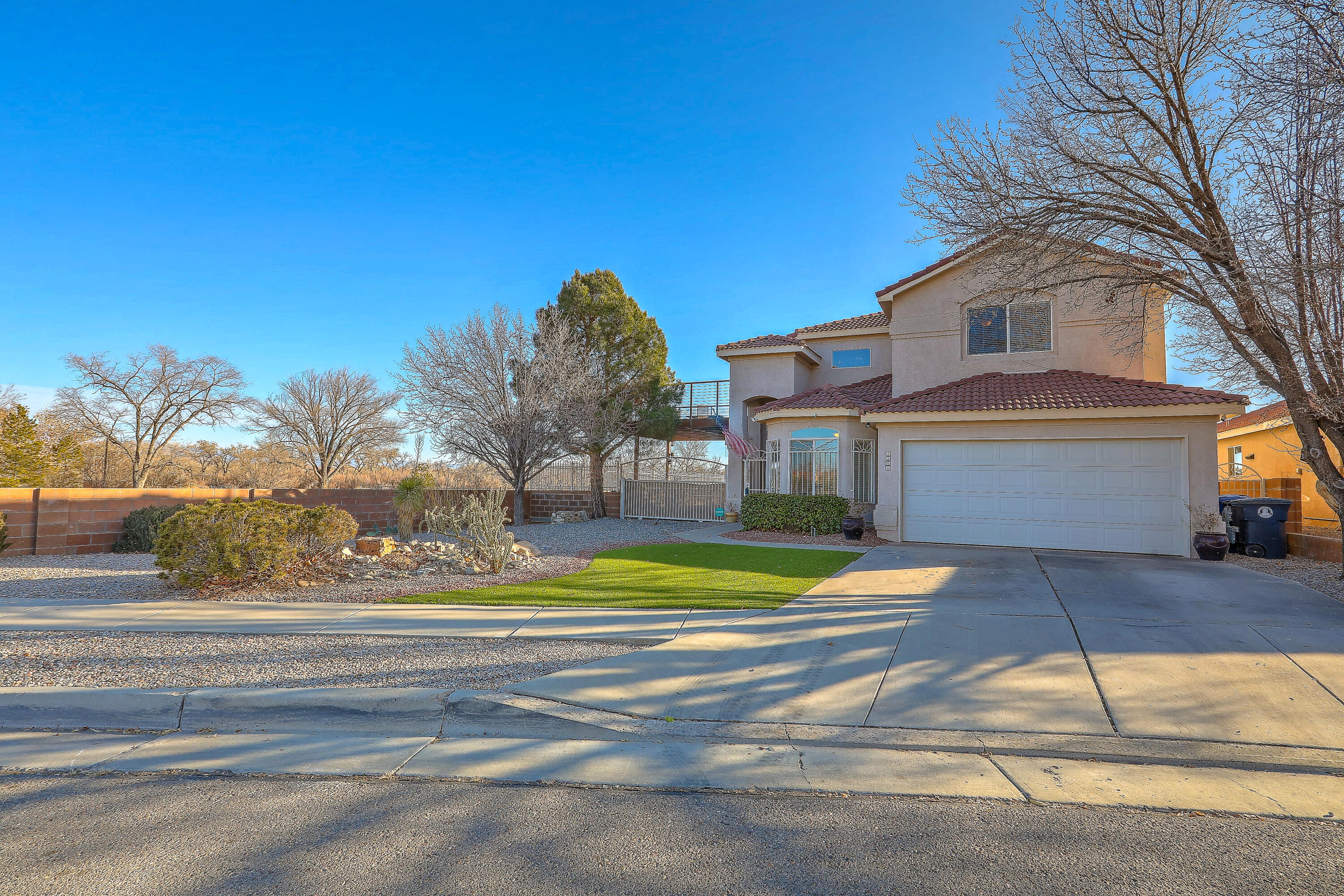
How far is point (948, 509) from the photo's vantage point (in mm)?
14875

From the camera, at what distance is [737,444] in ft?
69.3

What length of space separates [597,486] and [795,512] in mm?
9057

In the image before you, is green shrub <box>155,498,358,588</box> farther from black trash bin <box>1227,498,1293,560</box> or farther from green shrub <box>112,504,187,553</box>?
black trash bin <box>1227,498,1293,560</box>

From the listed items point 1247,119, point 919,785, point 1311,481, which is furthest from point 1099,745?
point 1311,481

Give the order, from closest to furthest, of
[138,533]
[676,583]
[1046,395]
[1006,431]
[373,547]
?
[676,583]
[373,547]
[138,533]
[1046,395]
[1006,431]

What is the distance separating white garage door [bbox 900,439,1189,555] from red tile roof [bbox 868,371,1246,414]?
83cm

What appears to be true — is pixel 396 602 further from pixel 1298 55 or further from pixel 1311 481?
Answer: pixel 1311 481

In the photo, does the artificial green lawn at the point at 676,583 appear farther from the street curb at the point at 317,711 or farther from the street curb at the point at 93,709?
the street curb at the point at 93,709

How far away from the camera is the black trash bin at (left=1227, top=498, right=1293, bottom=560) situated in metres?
12.4

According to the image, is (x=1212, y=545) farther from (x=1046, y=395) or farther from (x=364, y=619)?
(x=364, y=619)

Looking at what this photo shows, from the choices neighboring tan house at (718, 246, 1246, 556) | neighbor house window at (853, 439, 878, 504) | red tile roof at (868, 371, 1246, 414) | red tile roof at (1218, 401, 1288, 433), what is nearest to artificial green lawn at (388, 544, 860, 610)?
neighboring tan house at (718, 246, 1246, 556)

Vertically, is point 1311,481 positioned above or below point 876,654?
above

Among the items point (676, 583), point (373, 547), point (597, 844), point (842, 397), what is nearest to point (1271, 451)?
point (842, 397)

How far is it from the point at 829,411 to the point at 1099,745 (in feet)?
43.1
